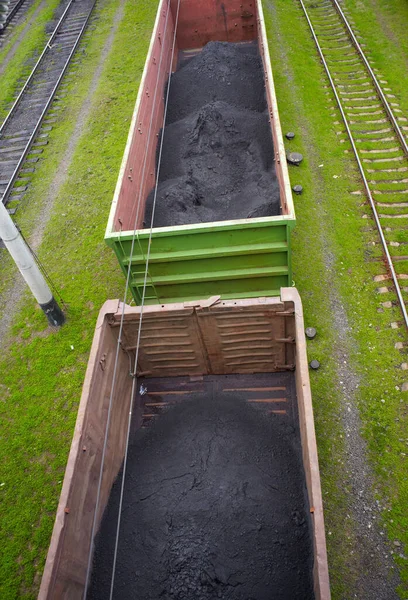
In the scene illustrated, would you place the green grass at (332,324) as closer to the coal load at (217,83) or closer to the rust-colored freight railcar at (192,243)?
the coal load at (217,83)

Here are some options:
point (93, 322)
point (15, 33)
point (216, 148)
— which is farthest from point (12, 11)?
point (93, 322)

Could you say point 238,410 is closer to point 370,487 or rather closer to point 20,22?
point 370,487

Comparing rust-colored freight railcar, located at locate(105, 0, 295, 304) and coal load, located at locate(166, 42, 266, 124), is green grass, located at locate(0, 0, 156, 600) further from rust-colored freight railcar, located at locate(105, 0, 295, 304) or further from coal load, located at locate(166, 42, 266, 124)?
coal load, located at locate(166, 42, 266, 124)

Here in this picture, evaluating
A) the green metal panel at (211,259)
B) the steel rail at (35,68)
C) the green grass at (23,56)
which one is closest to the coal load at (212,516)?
the green metal panel at (211,259)

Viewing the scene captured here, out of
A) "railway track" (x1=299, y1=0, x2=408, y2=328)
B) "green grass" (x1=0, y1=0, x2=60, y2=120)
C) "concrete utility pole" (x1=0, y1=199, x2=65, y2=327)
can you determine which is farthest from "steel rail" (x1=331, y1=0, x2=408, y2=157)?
"green grass" (x1=0, y1=0, x2=60, y2=120)

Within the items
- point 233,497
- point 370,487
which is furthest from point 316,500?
point 370,487
